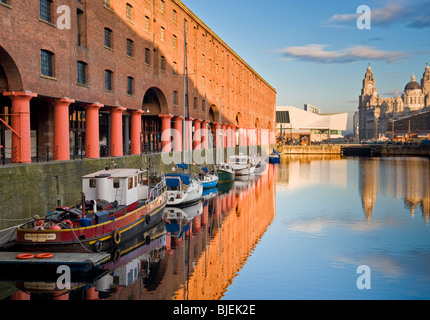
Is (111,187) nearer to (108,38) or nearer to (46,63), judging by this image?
(46,63)

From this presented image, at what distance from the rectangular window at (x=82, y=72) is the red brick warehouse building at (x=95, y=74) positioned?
82 mm

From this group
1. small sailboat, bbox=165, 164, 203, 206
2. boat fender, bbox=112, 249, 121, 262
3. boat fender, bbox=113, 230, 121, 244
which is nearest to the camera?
boat fender, bbox=112, 249, 121, 262

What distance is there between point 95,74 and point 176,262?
21.3 metres

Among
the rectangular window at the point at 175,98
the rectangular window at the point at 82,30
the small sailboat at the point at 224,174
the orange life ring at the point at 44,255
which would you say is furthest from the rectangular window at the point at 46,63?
the small sailboat at the point at 224,174

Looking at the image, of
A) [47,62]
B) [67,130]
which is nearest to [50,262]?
[67,130]

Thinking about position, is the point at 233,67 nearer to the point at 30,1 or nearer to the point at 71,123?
→ the point at 71,123

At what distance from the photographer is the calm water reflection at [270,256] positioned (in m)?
18.5

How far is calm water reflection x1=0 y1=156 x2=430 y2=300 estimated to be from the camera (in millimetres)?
18516

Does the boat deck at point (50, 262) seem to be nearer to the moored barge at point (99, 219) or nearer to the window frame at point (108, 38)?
the moored barge at point (99, 219)

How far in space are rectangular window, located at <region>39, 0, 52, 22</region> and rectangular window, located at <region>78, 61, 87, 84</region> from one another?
5.31 metres

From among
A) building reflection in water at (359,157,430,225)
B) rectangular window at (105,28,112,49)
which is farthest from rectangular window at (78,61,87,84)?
building reflection in water at (359,157,430,225)
